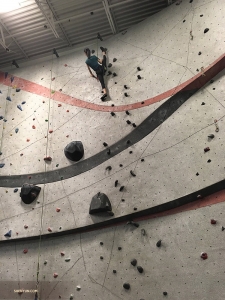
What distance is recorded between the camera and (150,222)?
14.2 feet

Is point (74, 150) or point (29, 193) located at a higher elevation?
point (74, 150)

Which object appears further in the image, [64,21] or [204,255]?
[64,21]

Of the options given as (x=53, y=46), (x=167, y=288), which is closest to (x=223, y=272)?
(x=167, y=288)

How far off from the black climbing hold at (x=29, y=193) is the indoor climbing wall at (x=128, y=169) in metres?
0.06

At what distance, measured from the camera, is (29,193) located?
527 centimetres

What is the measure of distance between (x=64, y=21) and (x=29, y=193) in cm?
423

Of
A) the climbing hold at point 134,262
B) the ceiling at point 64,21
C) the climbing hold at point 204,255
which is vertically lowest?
the climbing hold at point 204,255

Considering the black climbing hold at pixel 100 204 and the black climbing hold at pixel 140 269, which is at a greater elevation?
the black climbing hold at pixel 100 204

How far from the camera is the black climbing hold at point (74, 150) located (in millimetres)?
5306

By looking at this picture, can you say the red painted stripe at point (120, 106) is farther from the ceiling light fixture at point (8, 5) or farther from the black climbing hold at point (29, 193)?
the black climbing hold at point (29, 193)

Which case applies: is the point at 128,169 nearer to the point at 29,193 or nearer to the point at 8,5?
the point at 29,193

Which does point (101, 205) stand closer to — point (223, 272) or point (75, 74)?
point (223, 272)

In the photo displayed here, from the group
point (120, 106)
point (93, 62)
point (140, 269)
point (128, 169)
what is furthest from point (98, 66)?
point (140, 269)

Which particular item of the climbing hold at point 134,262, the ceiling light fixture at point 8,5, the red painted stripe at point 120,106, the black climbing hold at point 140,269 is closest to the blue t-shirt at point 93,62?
the red painted stripe at point 120,106
